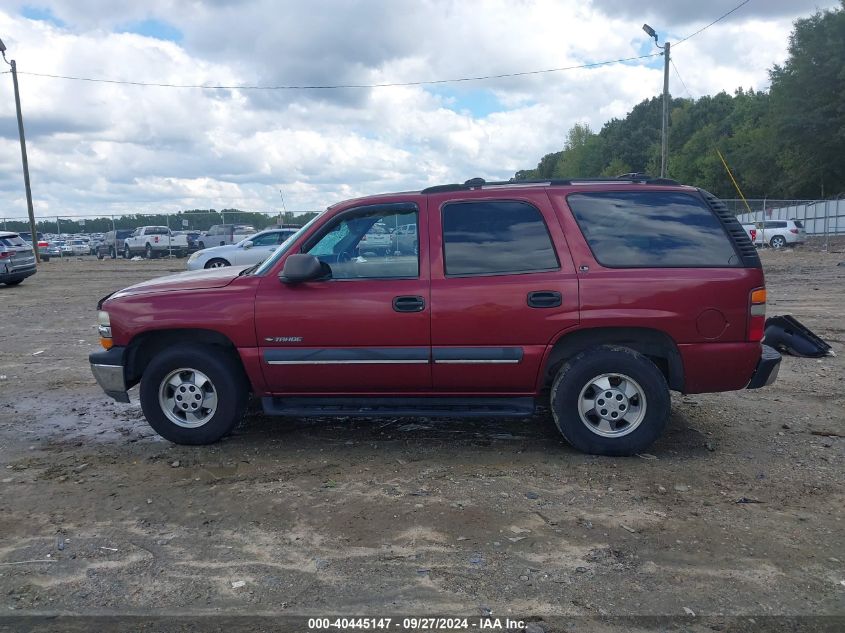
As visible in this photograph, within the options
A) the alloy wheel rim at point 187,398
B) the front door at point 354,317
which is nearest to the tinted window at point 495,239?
the front door at point 354,317

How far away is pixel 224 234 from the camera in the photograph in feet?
123

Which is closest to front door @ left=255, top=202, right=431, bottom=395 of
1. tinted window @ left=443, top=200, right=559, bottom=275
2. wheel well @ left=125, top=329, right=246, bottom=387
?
tinted window @ left=443, top=200, right=559, bottom=275

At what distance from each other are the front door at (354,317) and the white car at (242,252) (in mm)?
13807

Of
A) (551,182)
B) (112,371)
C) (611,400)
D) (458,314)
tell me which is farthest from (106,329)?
(611,400)

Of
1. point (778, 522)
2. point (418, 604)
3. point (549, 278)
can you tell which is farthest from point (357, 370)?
point (778, 522)

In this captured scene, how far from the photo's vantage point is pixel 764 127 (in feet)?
177

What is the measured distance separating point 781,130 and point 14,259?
44.9 meters

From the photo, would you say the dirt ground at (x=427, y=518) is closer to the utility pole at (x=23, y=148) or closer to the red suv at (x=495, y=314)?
the red suv at (x=495, y=314)

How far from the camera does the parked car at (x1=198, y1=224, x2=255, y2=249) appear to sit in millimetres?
36469

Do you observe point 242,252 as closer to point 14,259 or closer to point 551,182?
point 14,259

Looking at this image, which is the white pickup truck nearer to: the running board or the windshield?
the windshield

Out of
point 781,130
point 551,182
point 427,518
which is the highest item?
point 781,130

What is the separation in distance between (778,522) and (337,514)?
8.33 feet

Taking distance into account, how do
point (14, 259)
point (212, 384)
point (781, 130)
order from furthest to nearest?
point (781, 130) → point (14, 259) → point (212, 384)
